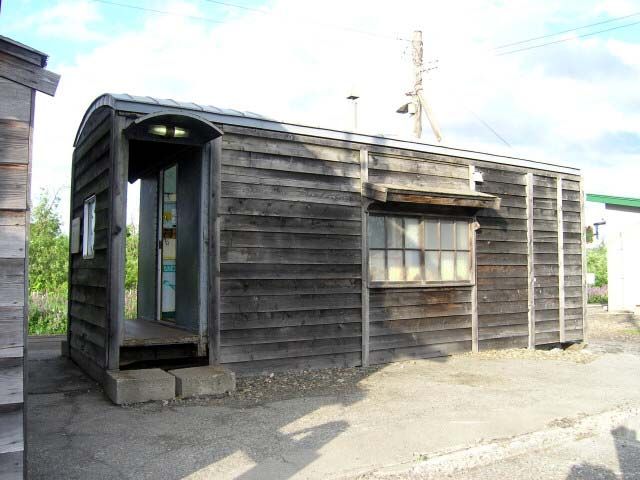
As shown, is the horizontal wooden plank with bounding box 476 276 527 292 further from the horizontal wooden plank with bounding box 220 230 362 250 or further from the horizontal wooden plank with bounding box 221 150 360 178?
the horizontal wooden plank with bounding box 221 150 360 178

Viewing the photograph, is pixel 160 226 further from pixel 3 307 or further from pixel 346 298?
pixel 3 307

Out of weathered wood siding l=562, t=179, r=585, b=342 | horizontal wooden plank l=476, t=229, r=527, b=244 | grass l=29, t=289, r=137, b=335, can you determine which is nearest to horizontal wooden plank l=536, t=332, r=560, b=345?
weathered wood siding l=562, t=179, r=585, b=342

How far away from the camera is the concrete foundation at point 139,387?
6242mm

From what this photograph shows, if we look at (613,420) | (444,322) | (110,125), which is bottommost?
(613,420)

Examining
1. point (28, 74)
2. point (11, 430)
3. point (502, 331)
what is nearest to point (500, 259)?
point (502, 331)

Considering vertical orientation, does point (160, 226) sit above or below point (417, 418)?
above

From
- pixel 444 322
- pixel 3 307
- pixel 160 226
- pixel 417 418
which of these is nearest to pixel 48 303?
pixel 160 226

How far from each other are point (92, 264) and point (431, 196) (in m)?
4.84

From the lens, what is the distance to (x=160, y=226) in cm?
934

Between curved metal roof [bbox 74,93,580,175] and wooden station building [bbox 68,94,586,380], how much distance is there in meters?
0.02

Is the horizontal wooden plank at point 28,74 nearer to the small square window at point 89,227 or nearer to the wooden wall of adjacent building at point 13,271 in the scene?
the wooden wall of adjacent building at point 13,271

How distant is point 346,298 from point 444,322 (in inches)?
77.2

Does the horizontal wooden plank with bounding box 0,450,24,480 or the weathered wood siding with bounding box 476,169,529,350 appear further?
the weathered wood siding with bounding box 476,169,529,350

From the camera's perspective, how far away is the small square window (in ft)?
26.7
